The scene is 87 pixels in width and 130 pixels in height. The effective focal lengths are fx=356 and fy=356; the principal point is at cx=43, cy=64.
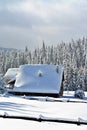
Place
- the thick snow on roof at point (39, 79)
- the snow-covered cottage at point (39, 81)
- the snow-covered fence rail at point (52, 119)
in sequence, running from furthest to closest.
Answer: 1. the thick snow on roof at point (39, 79)
2. the snow-covered cottage at point (39, 81)
3. the snow-covered fence rail at point (52, 119)

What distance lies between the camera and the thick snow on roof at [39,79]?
206 feet

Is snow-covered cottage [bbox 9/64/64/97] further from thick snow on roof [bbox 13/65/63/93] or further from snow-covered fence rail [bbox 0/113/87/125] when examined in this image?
snow-covered fence rail [bbox 0/113/87/125]

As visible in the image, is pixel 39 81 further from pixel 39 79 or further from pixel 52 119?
pixel 52 119

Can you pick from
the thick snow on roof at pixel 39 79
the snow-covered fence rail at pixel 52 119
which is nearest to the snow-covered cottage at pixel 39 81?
the thick snow on roof at pixel 39 79

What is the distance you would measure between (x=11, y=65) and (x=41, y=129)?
174599 millimetres

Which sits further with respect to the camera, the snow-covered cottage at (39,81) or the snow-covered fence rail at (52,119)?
the snow-covered cottage at (39,81)

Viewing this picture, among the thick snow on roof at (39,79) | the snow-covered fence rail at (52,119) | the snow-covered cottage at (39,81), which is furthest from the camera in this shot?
the thick snow on roof at (39,79)

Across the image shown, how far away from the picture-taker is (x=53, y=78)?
65.9 metres

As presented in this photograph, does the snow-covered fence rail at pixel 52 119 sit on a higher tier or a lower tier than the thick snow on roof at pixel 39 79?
lower

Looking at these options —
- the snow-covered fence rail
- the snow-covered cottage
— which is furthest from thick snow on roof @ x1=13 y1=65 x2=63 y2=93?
the snow-covered fence rail

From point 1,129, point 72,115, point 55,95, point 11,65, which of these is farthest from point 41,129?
point 11,65

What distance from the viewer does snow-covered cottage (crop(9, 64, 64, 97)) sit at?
62.2 m

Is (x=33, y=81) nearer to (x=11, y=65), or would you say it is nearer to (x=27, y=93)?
(x=27, y=93)

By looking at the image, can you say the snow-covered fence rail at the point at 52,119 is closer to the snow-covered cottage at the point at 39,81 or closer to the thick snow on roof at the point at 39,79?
the snow-covered cottage at the point at 39,81
